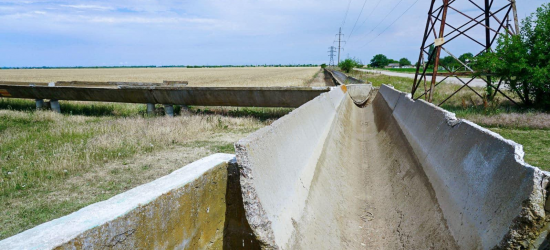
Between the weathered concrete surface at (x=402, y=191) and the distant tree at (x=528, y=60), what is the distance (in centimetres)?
640

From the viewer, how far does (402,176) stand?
4.24m

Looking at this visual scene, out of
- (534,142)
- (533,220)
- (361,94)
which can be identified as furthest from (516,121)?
(533,220)

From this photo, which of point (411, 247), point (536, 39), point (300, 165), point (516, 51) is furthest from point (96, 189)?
point (536, 39)

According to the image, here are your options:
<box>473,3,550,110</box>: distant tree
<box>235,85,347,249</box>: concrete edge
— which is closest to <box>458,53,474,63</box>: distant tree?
<box>473,3,550,110</box>: distant tree

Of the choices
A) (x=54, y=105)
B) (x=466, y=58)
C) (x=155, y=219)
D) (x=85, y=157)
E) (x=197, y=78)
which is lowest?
(x=85, y=157)

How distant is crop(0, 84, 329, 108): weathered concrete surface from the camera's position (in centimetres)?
1041

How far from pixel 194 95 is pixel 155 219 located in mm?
9597

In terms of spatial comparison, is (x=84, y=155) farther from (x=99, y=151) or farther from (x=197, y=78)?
(x=197, y=78)

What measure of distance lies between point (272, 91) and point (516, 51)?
24.6ft

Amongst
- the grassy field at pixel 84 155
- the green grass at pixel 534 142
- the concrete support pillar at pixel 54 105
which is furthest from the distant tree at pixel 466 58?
the concrete support pillar at pixel 54 105

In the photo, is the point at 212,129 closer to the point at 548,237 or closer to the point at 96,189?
the point at 96,189

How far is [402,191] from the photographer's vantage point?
387 cm

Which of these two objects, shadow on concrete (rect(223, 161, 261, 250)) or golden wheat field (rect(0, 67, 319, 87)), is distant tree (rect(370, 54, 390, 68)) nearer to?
golden wheat field (rect(0, 67, 319, 87))

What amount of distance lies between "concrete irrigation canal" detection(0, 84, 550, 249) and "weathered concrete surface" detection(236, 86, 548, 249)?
0.01m
